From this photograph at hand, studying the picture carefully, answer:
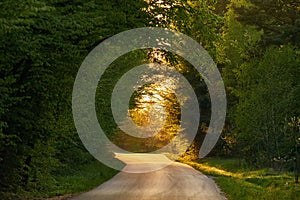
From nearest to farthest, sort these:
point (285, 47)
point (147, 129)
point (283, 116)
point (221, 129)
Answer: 1. point (283, 116)
2. point (285, 47)
3. point (221, 129)
4. point (147, 129)

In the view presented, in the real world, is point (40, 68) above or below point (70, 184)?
above

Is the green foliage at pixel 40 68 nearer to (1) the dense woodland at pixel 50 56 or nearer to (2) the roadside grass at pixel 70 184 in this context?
(1) the dense woodland at pixel 50 56

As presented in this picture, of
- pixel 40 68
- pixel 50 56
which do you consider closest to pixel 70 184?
pixel 40 68

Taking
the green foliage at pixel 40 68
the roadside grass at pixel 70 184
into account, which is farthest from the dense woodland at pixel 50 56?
the roadside grass at pixel 70 184

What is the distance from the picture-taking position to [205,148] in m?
58.3

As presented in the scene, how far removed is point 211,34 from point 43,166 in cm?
790

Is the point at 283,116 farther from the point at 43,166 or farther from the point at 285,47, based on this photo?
the point at 43,166

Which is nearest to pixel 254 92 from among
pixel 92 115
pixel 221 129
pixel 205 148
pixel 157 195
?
pixel 92 115

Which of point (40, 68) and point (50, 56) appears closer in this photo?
point (50, 56)

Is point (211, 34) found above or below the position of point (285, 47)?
below

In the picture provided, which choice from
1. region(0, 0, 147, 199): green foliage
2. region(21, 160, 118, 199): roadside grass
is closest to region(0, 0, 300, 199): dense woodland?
region(0, 0, 147, 199): green foliage

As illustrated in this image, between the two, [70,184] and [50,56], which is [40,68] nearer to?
[50,56]

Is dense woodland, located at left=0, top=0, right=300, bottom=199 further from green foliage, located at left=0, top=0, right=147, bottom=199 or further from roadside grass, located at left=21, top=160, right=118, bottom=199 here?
roadside grass, located at left=21, top=160, right=118, bottom=199

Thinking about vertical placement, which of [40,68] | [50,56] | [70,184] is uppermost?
[50,56]
